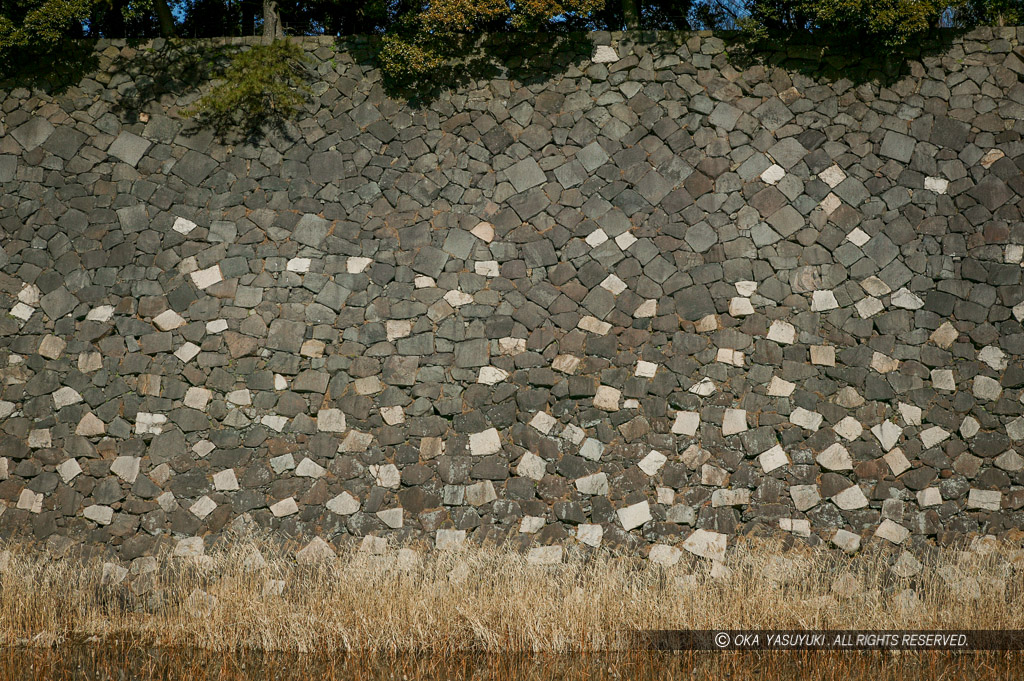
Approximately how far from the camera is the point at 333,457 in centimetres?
677

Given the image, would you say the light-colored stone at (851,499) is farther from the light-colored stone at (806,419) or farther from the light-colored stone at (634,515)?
the light-colored stone at (634,515)

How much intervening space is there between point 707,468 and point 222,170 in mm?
4883

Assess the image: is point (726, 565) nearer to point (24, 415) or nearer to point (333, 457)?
point (333, 457)

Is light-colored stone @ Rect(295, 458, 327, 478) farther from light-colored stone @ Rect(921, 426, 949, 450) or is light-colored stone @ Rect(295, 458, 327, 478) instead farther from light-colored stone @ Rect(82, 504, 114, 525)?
light-colored stone @ Rect(921, 426, 949, 450)

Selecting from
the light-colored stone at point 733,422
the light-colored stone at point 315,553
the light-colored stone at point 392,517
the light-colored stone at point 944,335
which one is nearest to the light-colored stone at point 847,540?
the light-colored stone at point 733,422

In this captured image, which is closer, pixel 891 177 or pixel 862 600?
pixel 862 600

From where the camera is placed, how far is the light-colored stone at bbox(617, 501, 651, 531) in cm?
657

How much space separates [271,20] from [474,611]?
18.3 feet

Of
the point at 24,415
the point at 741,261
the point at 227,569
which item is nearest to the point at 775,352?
the point at 741,261

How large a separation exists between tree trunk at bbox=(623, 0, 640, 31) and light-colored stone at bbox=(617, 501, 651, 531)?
429 centimetres

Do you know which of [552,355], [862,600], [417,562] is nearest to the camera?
[862,600]

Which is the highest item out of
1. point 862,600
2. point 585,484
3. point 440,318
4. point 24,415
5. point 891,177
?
point 891,177

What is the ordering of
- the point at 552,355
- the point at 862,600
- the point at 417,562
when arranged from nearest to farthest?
the point at 862,600 → the point at 417,562 → the point at 552,355

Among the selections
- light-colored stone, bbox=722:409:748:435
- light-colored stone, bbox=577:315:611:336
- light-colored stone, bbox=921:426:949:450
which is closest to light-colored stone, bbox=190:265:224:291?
light-colored stone, bbox=577:315:611:336
